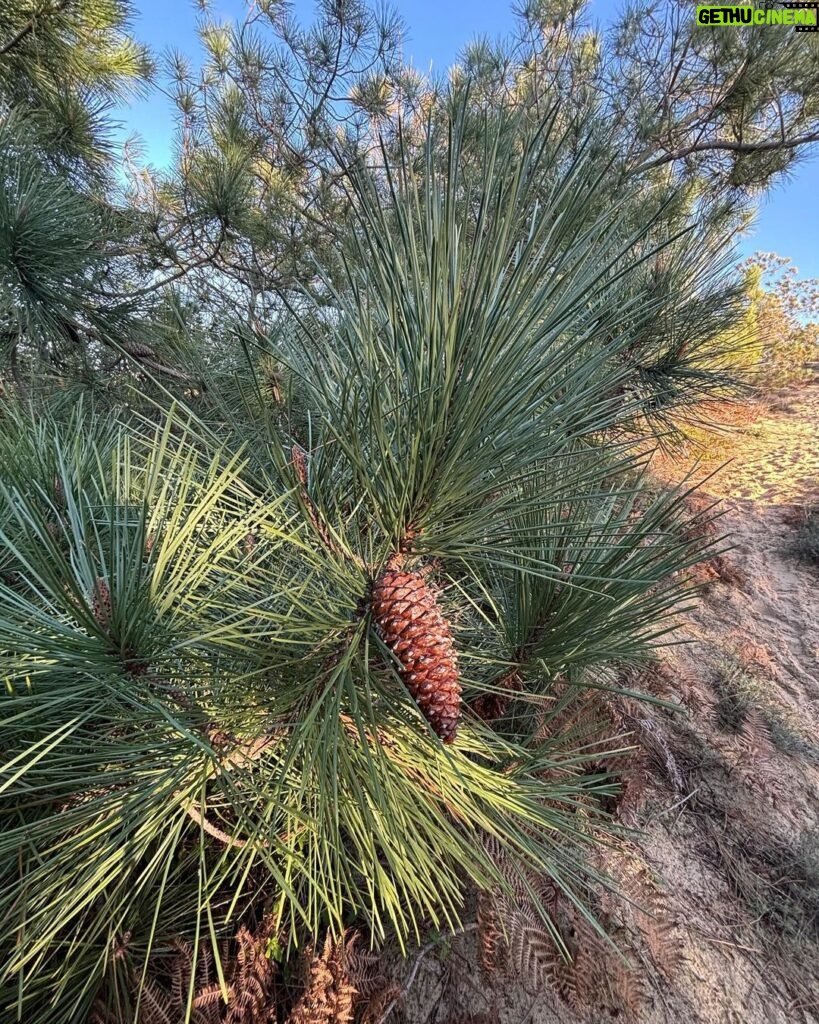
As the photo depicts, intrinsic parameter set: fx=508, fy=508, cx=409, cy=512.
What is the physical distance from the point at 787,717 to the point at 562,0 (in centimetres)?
320

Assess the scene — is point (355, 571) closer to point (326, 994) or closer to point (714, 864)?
point (326, 994)

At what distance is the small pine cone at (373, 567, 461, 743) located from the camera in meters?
0.43

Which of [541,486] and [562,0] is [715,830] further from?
[562,0]

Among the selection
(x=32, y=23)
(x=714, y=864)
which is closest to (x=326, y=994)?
(x=714, y=864)

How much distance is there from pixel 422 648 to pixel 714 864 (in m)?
1.24

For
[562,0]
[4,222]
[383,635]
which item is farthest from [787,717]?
[562,0]

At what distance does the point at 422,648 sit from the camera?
16.7 inches

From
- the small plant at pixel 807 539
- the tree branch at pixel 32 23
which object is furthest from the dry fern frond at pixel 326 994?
the small plant at pixel 807 539

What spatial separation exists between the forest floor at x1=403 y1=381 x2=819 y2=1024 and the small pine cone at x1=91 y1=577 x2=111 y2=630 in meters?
0.44

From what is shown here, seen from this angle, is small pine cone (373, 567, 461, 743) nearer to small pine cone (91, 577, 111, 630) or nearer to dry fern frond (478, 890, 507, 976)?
small pine cone (91, 577, 111, 630)

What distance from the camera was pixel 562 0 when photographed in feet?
7.82

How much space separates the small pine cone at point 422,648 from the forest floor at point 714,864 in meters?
0.22

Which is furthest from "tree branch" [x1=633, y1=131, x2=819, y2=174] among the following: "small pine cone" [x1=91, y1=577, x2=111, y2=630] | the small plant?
"small pine cone" [x1=91, y1=577, x2=111, y2=630]

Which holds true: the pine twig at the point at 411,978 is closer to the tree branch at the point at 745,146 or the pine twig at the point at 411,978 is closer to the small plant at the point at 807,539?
the tree branch at the point at 745,146
